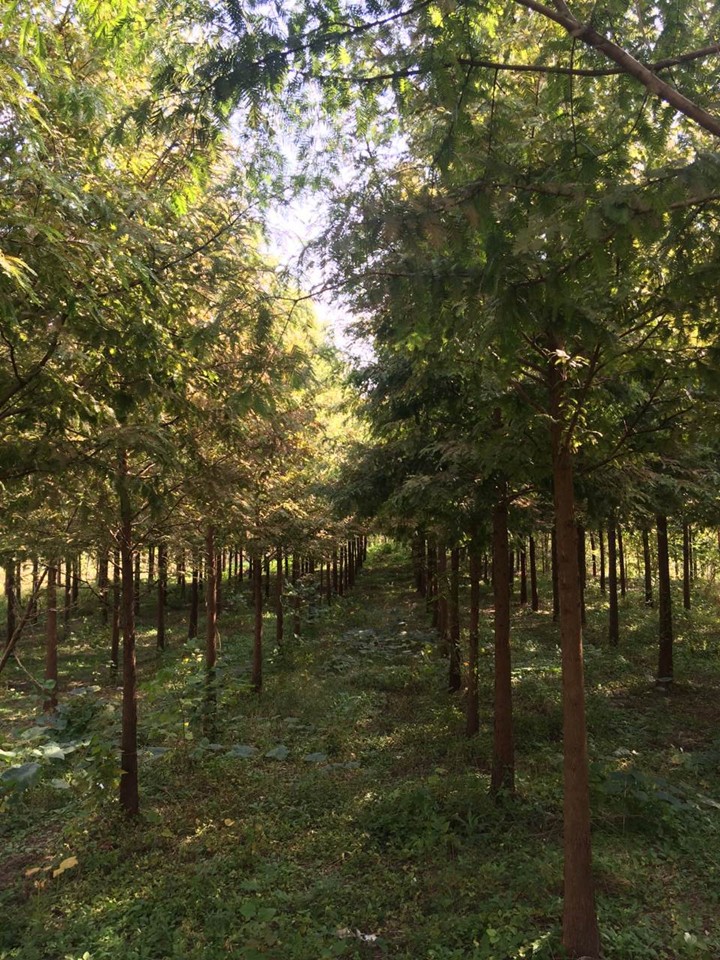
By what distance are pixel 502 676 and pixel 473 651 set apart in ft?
4.60

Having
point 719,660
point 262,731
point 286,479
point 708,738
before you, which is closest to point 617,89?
point 286,479

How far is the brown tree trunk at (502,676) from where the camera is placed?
923 centimetres

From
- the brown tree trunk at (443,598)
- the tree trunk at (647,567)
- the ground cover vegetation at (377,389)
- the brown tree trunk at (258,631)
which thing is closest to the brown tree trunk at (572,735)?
the ground cover vegetation at (377,389)

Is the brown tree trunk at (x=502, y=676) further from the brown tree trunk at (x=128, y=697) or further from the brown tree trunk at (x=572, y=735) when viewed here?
the brown tree trunk at (x=128, y=697)

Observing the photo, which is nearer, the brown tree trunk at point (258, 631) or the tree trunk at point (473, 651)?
the tree trunk at point (473, 651)

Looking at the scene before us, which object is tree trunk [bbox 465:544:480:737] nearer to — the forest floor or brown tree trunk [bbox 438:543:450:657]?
the forest floor

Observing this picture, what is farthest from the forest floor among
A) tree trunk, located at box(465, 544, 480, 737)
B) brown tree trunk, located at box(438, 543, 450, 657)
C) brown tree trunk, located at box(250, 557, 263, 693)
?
brown tree trunk, located at box(438, 543, 450, 657)

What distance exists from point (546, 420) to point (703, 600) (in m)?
26.9

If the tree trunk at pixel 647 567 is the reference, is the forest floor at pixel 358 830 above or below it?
below

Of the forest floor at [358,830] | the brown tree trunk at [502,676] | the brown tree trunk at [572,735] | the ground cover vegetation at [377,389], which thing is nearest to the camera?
the ground cover vegetation at [377,389]

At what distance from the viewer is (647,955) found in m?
5.66

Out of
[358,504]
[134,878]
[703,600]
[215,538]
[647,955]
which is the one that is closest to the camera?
[647,955]

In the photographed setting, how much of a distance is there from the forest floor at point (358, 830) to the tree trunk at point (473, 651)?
13.3 inches

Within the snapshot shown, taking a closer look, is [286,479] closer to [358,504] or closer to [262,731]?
[358,504]
